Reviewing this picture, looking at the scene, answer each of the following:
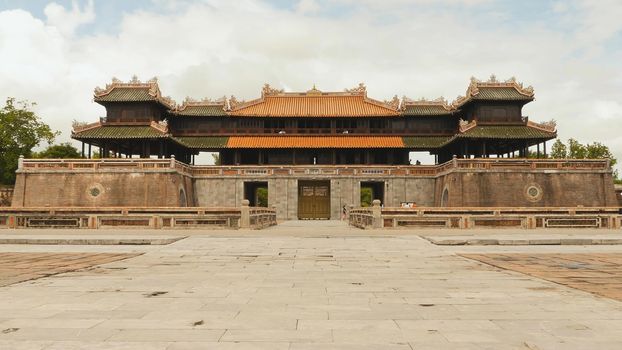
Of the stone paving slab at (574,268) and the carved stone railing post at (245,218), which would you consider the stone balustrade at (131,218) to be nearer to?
the carved stone railing post at (245,218)

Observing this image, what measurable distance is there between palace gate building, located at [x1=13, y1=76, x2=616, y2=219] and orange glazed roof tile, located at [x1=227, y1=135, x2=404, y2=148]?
108 millimetres

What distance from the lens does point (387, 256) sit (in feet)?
43.5

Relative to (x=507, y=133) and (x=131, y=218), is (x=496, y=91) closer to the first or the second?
(x=507, y=133)

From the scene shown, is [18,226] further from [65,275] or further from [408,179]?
[408,179]

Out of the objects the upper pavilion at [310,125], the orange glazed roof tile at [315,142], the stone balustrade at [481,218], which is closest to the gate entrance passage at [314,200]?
the upper pavilion at [310,125]

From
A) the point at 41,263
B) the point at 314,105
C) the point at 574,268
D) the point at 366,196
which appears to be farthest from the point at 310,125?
the point at 574,268

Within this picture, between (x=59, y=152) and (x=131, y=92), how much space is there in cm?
2361

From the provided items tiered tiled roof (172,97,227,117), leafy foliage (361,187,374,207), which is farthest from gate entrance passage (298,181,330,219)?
leafy foliage (361,187,374,207)

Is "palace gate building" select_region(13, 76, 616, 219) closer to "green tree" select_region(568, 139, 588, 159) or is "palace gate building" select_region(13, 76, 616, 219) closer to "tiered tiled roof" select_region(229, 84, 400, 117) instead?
"tiered tiled roof" select_region(229, 84, 400, 117)

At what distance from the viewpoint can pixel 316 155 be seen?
51281mm

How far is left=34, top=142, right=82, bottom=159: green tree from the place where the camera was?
210 feet

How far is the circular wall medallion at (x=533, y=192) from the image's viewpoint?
41750 mm

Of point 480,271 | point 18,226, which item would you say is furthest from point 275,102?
point 480,271

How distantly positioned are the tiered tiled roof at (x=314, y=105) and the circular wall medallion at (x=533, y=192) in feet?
49.7
